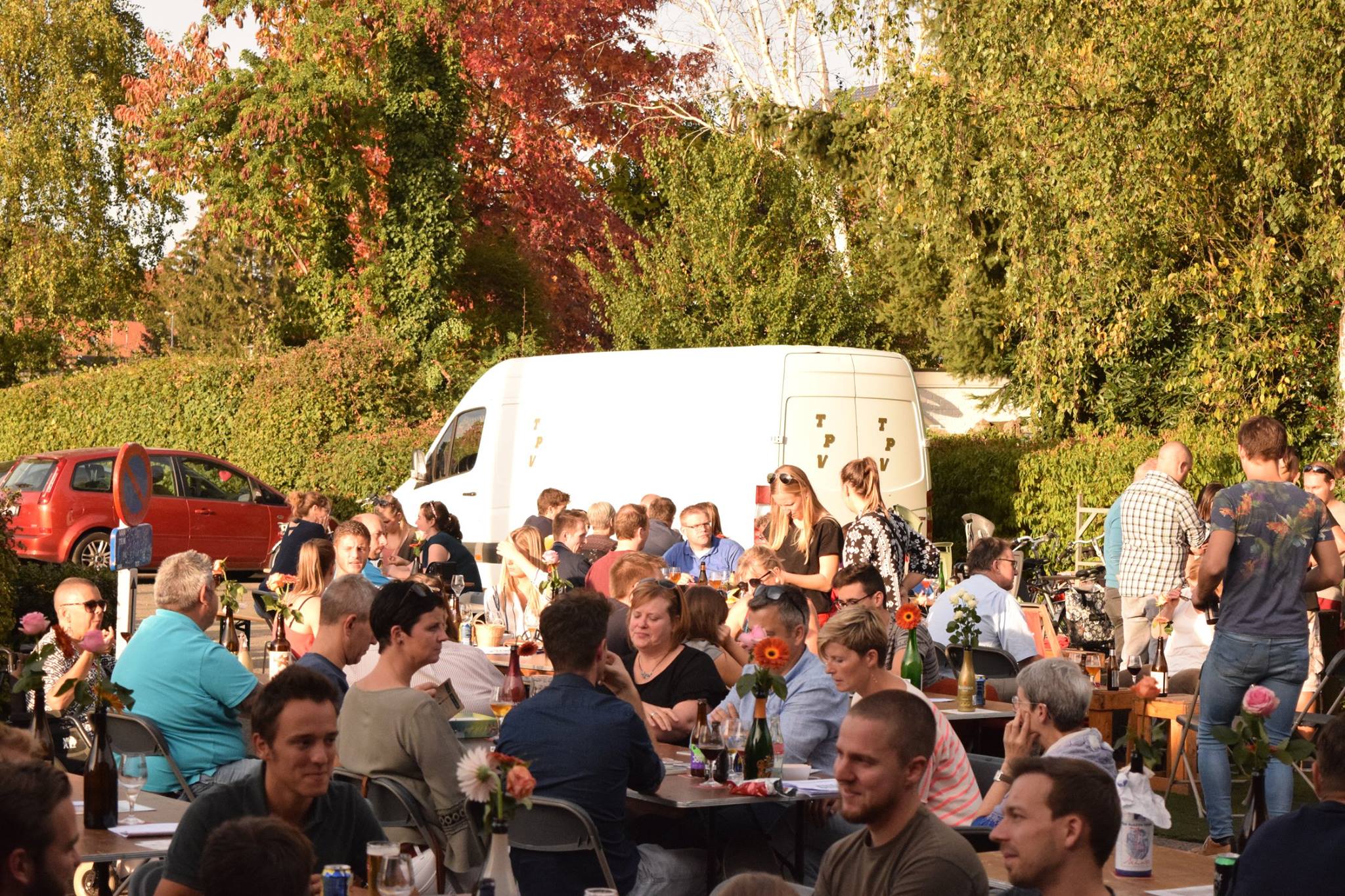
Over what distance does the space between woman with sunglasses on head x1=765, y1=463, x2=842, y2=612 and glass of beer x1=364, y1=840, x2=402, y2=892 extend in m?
6.18

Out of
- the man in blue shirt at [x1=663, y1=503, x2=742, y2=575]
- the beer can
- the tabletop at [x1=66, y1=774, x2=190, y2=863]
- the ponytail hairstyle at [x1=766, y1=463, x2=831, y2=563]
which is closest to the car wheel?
the man in blue shirt at [x1=663, y1=503, x2=742, y2=575]

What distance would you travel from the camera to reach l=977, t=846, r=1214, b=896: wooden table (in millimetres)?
4465

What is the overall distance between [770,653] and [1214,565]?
2.52 metres

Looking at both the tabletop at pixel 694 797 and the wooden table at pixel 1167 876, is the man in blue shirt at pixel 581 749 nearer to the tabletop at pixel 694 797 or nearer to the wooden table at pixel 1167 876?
the tabletop at pixel 694 797

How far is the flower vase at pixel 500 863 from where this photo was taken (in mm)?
3750

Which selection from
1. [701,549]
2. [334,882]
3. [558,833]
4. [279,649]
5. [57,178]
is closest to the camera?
[334,882]

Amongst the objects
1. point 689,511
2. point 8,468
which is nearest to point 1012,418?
point 8,468

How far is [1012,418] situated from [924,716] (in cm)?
2596

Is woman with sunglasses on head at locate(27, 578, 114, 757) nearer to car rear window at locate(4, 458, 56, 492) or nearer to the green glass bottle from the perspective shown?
the green glass bottle

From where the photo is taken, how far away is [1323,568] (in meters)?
7.28

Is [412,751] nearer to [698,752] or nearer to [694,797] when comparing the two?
[694,797]

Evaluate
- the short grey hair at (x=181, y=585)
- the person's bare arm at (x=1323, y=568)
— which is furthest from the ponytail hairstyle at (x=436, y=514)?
the person's bare arm at (x=1323, y=568)

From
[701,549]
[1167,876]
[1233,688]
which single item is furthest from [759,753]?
[701,549]

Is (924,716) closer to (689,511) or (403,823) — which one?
(403,823)
